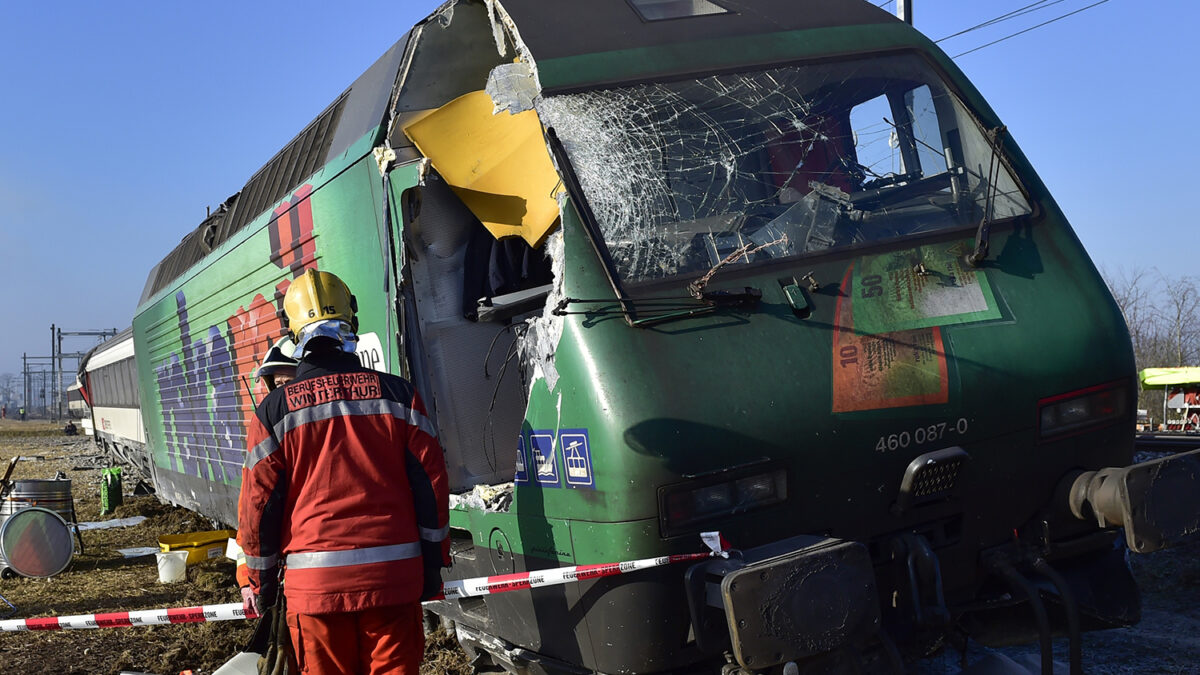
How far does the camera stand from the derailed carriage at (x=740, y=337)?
11.6ft

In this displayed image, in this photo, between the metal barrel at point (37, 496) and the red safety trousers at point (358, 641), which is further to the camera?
the metal barrel at point (37, 496)

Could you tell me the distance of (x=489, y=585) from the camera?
410 cm

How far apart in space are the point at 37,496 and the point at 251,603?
7348 mm

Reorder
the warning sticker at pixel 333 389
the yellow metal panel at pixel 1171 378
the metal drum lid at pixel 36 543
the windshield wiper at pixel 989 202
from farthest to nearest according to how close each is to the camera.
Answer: the yellow metal panel at pixel 1171 378
the metal drum lid at pixel 36 543
the windshield wiper at pixel 989 202
the warning sticker at pixel 333 389

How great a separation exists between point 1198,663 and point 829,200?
270 centimetres

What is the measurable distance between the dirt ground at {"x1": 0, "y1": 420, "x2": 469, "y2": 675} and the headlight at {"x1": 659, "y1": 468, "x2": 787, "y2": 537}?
2.55 meters

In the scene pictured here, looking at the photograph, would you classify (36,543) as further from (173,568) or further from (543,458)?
(543,458)

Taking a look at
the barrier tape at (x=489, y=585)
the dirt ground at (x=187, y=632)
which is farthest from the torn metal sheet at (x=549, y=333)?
the dirt ground at (x=187, y=632)

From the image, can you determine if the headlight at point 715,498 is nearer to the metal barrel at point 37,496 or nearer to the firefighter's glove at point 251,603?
the firefighter's glove at point 251,603

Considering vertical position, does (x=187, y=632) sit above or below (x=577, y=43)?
below

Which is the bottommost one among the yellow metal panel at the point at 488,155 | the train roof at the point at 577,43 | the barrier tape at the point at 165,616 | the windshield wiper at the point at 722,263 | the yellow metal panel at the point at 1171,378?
the yellow metal panel at the point at 1171,378

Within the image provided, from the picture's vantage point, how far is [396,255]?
457 centimetres

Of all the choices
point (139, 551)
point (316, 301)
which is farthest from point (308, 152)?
point (139, 551)

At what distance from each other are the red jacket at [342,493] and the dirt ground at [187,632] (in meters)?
2.07
